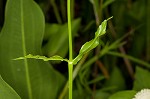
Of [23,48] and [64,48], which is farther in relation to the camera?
[64,48]

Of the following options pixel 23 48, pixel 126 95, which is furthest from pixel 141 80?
pixel 23 48

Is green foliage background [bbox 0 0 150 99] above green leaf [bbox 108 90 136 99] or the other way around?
above

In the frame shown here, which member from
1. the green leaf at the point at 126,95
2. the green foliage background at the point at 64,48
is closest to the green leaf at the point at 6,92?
the green foliage background at the point at 64,48

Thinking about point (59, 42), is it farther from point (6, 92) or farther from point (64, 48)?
point (6, 92)

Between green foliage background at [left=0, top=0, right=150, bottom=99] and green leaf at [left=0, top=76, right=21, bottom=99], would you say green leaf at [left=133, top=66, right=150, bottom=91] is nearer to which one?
green foliage background at [left=0, top=0, right=150, bottom=99]

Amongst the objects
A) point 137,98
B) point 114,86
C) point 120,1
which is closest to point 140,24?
point 120,1

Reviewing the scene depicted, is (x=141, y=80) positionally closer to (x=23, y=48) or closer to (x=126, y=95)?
(x=126, y=95)

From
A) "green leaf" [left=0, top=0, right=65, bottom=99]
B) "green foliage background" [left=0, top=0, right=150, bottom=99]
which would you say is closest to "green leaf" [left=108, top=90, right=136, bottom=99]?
"green foliage background" [left=0, top=0, right=150, bottom=99]
